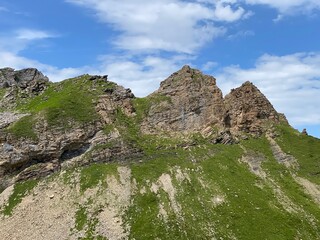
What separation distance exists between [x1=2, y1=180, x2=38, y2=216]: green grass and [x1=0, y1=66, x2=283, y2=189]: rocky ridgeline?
90.1 inches

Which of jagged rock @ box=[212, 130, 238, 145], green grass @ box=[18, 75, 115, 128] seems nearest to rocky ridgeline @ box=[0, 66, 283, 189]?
jagged rock @ box=[212, 130, 238, 145]

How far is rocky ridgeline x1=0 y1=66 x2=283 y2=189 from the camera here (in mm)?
93062

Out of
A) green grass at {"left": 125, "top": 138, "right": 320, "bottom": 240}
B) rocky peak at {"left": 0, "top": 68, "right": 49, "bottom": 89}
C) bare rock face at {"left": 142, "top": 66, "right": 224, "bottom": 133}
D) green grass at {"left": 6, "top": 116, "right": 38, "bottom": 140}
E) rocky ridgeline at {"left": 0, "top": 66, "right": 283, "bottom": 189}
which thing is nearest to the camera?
green grass at {"left": 125, "top": 138, "right": 320, "bottom": 240}

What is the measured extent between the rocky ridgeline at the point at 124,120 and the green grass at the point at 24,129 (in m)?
0.83

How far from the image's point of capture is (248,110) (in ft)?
371

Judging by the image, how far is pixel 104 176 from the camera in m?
86.9

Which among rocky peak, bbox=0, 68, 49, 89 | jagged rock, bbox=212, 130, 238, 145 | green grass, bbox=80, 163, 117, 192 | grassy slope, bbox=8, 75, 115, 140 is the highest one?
rocky peak, bbox=0, 68, 49, 89

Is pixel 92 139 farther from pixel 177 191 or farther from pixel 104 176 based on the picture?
pixel 177 191

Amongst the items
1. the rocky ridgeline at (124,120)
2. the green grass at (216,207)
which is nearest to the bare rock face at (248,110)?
the rocky ridgeline at (124,120)

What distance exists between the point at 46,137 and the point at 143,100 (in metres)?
30.7

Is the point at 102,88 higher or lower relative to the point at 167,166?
higher

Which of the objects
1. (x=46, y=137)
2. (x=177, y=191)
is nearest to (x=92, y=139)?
(x=46, y=137)

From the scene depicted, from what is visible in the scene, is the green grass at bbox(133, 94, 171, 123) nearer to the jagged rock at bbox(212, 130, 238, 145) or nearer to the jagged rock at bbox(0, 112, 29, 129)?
the jagged rock at bbox(212, 130, 238, 145)

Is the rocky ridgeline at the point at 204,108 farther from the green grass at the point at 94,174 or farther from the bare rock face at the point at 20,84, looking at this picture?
the bare rock face at the point at 20,84
